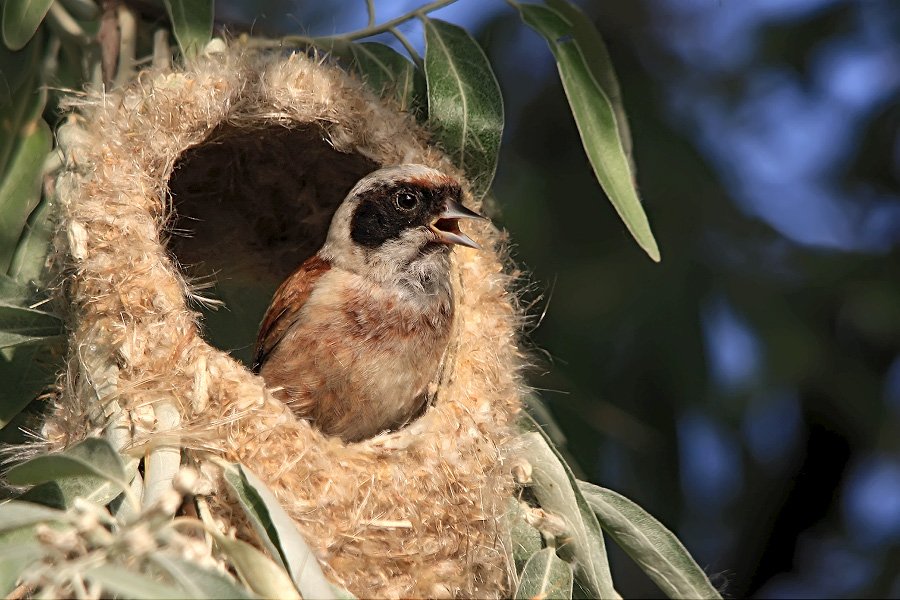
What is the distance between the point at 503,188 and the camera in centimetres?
473

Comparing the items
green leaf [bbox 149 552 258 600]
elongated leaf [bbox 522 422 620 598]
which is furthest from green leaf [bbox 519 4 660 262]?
green leaf [bbox 149 552 258 600]

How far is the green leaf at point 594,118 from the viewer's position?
3.38 meters

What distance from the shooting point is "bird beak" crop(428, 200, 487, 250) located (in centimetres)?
343

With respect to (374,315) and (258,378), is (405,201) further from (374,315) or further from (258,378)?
(258,378)

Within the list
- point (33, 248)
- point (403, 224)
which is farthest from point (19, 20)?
point (403, 224)

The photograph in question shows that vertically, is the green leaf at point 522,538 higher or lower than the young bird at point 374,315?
lower

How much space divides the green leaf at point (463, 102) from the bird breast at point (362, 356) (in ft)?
1.75

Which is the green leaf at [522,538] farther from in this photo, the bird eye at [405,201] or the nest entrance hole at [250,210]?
the nest entrance hole at [250,210]

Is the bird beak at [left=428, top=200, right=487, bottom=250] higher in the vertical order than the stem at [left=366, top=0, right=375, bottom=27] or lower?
lower

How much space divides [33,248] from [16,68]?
0.67 meters

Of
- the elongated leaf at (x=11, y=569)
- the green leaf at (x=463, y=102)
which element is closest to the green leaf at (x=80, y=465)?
the elongated leaf at (x=11, y=569)

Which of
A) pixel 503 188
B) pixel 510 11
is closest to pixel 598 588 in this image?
pixel 503 188

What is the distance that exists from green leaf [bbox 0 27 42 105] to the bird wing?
3.68ft

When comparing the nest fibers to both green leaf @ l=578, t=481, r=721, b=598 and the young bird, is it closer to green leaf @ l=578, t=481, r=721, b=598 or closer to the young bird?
the young bird
